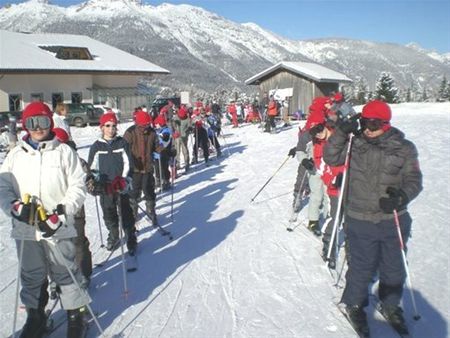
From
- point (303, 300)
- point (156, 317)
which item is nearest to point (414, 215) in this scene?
point (303, 300)

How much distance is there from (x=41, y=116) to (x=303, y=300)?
3.32m

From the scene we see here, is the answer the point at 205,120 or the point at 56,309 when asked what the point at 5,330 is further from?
the point at 205,120

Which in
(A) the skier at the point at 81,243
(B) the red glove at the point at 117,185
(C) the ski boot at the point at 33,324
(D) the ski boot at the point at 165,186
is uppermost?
(B) the red glove at the point at 117,185

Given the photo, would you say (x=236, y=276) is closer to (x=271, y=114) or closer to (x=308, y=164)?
(x=308, y=164)

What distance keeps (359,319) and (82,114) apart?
2851 cm

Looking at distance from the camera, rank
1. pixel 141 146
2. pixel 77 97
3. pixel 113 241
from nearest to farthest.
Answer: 1. pixel 113 241
2. pixel 141 146
3. pixel 77 97

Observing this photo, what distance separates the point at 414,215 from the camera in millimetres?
8477

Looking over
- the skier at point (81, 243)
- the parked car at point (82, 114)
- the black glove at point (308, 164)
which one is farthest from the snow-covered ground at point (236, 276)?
the parked car at point (82, 114)

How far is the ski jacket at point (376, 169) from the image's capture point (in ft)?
12.8

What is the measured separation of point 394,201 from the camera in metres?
3.77

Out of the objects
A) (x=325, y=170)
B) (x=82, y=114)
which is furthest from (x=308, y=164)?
(x=82, y=114)

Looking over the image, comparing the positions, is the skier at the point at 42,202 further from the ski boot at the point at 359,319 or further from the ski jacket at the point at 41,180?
the ski boot at the point at 359,319

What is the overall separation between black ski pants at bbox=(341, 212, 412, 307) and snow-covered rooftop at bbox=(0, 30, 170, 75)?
33.6 meters

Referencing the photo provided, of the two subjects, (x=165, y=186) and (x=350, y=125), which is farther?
(x=165, y=186)
